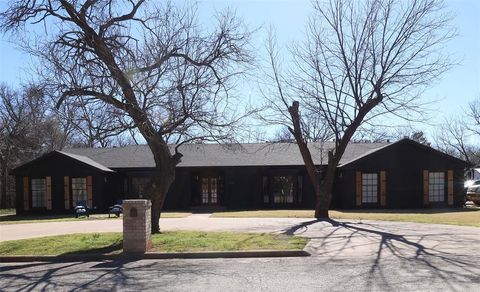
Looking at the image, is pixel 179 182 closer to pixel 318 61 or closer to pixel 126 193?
pixel 126 193

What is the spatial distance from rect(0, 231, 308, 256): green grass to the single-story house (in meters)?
16.2

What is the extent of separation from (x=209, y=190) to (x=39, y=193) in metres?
10.4

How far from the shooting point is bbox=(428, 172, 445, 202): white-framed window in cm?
3173

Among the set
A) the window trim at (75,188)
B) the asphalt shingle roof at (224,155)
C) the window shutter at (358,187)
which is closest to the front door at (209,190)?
the asphalt shingle roof at (224,155)

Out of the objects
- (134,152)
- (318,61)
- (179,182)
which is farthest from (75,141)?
(318,61)

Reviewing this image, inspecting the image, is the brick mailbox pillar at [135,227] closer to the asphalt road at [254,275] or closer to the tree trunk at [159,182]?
the asphalt road at [254,275]

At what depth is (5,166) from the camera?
48.7 m

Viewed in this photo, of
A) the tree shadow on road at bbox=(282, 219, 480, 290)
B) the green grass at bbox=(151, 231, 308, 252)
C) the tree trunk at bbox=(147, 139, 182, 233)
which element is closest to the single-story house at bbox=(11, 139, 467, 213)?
the tree shadow on road at bbox=(282, 219, 480, 290)

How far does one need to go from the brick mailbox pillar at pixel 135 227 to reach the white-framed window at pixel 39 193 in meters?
22.2

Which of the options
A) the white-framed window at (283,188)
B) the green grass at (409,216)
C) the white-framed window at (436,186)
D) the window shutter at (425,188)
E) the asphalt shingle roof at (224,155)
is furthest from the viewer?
the asphalt shingle roof at (224,155)

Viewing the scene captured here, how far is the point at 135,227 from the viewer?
12242mm

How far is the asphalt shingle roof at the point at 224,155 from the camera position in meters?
33.7

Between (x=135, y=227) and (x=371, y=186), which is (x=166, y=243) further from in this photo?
(x=371, y=186)

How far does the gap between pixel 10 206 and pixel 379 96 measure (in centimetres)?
3753
